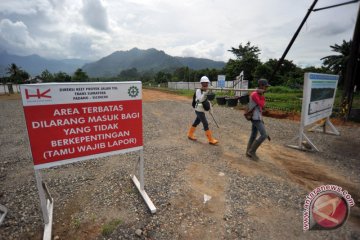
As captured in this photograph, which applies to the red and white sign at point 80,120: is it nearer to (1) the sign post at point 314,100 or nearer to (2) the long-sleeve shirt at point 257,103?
(2) the long-sleeve shirt at point 257,103

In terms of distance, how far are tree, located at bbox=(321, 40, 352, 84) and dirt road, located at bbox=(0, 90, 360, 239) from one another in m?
35.0

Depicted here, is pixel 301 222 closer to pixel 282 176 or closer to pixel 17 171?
pixel 282 176

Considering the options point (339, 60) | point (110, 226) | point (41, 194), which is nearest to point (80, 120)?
point (41, 194)

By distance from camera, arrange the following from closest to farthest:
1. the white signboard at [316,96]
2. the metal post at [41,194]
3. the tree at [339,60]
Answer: the metal post at [41,194] → the white signboard at [316,96] → the tree at [339,60]

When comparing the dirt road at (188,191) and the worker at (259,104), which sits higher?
the worker at (259,104)

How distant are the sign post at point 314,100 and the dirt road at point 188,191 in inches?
19.9

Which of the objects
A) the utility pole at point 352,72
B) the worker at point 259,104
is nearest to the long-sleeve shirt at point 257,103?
the worker at point 259,104

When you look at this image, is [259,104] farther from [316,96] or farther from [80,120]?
[80,120]

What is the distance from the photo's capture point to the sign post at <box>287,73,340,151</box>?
18.2ft

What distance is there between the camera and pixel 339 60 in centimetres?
3325

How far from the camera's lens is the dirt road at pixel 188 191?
2.84 m

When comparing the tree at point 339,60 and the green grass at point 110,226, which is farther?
the tree at point 339,60

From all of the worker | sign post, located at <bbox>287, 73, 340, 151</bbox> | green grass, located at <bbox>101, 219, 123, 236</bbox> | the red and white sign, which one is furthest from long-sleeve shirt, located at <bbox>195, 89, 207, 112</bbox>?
green grass, located at <bbox>101, 219, 123, 236</bbox>

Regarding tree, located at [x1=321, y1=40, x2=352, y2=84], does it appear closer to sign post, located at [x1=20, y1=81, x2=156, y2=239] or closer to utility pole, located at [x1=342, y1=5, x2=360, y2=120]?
utility pole, located at [x1=342, y1=5, x2=360, y2=120]
